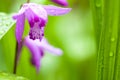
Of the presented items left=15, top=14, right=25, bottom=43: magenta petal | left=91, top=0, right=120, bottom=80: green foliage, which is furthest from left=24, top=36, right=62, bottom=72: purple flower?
left=91, top=0, right=120, bottom=80: green foliage

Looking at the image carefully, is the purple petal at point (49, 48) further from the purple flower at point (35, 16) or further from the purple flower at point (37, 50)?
the purple flower at point (35, 16)

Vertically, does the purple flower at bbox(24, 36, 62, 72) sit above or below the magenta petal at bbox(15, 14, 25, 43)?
below

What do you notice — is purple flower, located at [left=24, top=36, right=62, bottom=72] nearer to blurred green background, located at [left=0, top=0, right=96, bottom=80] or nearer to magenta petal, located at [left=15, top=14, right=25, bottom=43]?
blurred green background, located at [left=0, top=0, right=96, bottom=80]

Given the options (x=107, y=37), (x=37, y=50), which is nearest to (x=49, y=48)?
(x=37, y=50)

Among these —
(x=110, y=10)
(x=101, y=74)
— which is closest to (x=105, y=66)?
(x=101, y=74)

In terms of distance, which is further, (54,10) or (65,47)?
(65,47)

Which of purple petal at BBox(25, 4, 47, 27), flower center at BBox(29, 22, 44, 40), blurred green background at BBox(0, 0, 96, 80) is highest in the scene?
purple petal at BBox(25, 4, 47, 27)

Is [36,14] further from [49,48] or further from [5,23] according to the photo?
[49,48]
